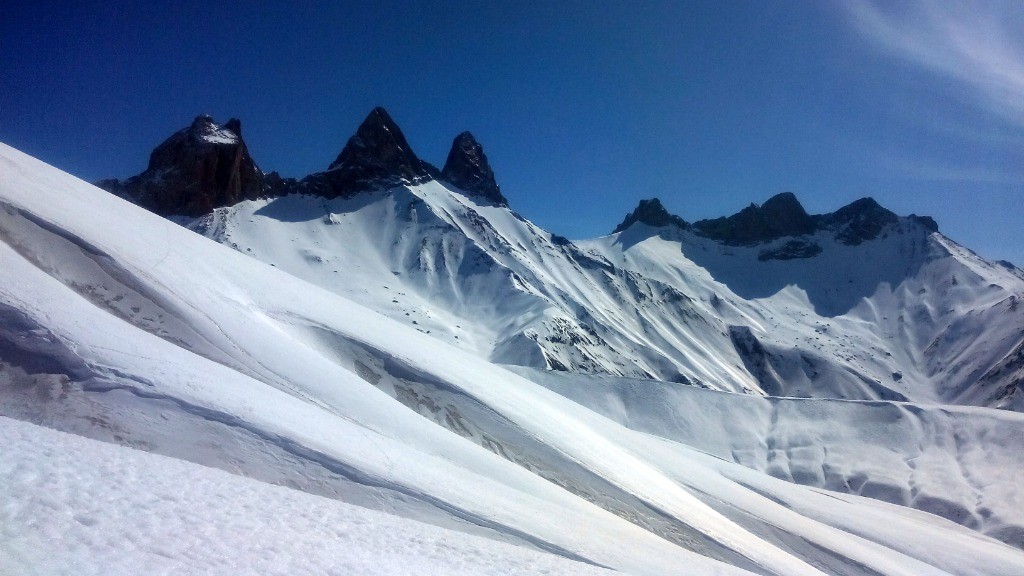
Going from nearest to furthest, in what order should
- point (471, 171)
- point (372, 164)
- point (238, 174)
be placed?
point (238, 174) → point (372, 164) → point (471, 171)

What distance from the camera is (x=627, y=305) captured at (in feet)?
433

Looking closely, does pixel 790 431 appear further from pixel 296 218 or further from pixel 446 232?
pixel 296 218

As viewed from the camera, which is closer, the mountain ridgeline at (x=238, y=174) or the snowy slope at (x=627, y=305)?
the snowy slope at (x=627, y=305)

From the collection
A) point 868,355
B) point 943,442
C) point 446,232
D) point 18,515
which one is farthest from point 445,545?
point 868,355

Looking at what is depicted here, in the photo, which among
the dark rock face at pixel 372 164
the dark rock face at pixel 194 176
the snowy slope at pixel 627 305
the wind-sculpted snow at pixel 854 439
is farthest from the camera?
the dark rock face at pixel 372 164

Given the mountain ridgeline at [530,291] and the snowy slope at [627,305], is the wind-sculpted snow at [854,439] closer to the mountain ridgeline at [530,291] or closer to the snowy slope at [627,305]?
the mountain ridgeline at [530,291]

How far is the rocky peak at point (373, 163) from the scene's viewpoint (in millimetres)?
133125


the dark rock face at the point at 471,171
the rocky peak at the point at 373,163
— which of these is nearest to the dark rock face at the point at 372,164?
the rocky peak at the point at 373,163

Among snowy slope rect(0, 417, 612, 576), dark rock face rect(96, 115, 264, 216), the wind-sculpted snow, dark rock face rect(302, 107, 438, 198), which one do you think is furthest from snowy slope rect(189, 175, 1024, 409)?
snowy slope rect(0, 417, 612, 576)

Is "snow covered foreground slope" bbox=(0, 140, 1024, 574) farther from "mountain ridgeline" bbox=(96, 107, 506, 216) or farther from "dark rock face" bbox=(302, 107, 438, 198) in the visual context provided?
"dark rock face" bbox=(302, 107, 438, 198)

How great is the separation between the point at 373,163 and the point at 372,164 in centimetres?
49

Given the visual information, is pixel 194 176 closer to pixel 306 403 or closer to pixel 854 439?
pixel 854 439

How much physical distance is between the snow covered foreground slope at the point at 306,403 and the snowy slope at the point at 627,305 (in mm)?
66704

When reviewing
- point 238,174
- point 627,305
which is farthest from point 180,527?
point 627,305
